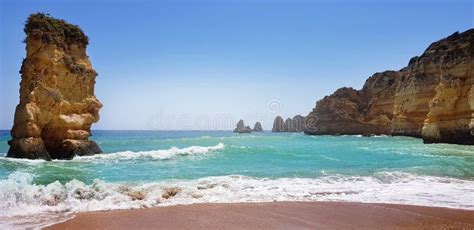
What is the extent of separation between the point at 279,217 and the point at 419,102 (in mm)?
52950

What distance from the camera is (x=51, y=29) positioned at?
22.3m

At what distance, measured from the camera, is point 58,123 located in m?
22.1

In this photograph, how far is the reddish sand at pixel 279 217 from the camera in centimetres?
674

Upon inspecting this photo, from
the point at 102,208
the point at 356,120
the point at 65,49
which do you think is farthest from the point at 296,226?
the point at 356,120

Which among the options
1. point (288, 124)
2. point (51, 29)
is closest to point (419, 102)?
point (51, 29)

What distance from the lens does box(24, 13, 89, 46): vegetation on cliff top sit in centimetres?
2181

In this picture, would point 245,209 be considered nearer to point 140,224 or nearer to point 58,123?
point 140,224

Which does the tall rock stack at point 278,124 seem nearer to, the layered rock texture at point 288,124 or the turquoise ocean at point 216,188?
the layered rock texture at point 288,124

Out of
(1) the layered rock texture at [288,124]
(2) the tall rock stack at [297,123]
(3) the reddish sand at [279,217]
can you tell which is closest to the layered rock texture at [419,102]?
(3) the reddish sand at [279,217]

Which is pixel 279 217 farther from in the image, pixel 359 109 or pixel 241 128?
pixel 241 128

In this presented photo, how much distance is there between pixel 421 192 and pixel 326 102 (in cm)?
8177

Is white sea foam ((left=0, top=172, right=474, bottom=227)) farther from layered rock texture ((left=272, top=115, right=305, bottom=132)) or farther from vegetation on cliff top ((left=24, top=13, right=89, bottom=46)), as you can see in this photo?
layered rock texture ((left=272, top=115, right=305, bottom=132))

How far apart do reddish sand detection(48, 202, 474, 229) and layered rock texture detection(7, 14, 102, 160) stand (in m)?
15.6

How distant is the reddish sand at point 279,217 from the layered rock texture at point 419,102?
28.3m
